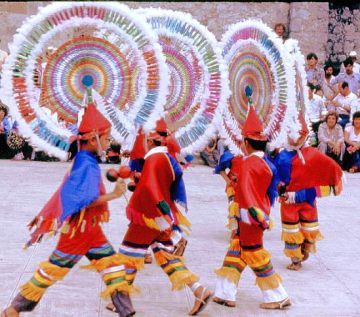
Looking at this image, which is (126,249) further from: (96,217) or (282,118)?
Result: (282,118)

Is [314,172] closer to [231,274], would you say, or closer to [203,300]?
[231,274]

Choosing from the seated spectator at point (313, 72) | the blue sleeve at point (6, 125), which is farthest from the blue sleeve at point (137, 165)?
the seated spectator at point (313, 72)

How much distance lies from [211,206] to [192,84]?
4467 millimetres

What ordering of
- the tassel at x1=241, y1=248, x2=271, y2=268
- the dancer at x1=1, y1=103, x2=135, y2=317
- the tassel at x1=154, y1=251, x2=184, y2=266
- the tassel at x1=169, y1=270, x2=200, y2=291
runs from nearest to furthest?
the dancer at x1=1, y1=103, x2=135, y2=317
the tassel at x1=169, y1=270, x2=200, y2=291
the tassel at x1=154, y1=251, x2=184, y2=266
the tassel at x1=241, y1=248, x2=271, y2=268

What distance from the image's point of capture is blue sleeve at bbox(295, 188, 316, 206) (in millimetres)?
7500

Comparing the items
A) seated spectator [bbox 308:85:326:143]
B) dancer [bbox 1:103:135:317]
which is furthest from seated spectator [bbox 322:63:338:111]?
dancer [bbox 1:103:135:317]

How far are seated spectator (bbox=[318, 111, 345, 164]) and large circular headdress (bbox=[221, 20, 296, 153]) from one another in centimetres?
753

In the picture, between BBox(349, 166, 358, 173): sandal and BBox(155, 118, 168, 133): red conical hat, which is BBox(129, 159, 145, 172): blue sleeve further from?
BBox(349, 166, 358, 173): sandal

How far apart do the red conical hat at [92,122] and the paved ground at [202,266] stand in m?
1.47

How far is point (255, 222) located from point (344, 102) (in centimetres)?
955

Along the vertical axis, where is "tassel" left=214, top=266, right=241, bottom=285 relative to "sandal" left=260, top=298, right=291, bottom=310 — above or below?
above

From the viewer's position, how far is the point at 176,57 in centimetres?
632

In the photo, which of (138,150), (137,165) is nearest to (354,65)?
(137,165)

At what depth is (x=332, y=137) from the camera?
14.4 metres
